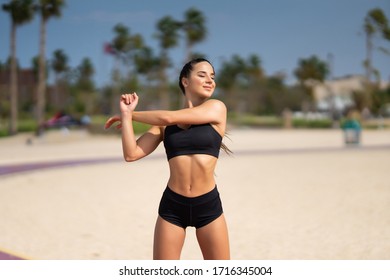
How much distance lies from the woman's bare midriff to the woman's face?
363mm

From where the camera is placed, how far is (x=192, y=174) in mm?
2934

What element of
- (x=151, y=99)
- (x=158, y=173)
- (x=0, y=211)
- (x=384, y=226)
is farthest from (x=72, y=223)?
(x=151, y=99)

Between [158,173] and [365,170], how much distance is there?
18.7 ft

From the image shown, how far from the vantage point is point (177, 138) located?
2912 mm

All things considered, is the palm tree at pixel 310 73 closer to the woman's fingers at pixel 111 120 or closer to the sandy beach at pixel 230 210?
the sandy beach at pixel 230 210

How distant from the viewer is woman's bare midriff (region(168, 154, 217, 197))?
9.56ft

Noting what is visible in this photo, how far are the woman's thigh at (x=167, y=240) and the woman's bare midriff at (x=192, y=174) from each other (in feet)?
0.70

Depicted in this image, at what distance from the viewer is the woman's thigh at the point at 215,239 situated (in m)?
3.03

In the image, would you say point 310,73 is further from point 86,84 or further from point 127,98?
point 127,98

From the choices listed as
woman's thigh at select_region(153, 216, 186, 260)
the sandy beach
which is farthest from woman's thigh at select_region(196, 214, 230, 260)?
the sandy beach

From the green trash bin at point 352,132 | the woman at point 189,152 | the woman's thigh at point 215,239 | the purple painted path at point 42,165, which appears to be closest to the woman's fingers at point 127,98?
the woman at point 189,152

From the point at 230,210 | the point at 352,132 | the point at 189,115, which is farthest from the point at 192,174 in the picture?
the point at 352,132

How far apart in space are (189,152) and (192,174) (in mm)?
125

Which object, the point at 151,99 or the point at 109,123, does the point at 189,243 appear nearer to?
the point at 109,123
